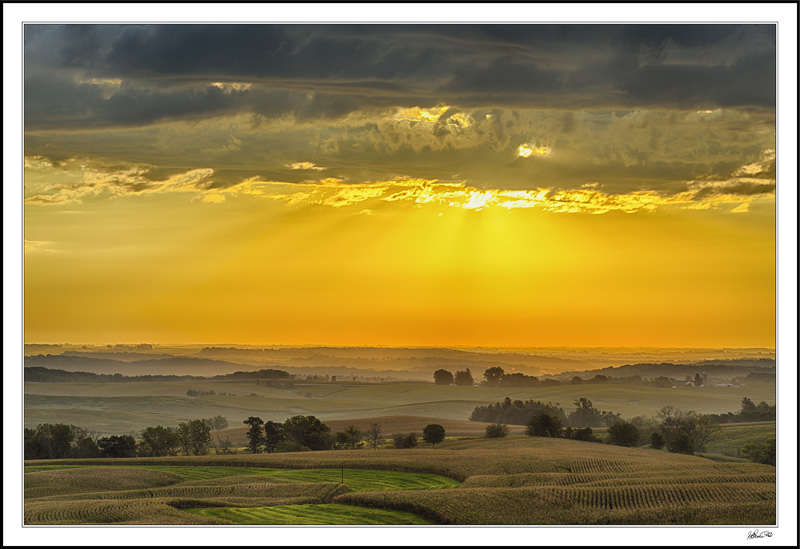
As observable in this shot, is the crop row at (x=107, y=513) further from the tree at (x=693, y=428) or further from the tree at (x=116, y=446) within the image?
the tree at (x=693, y=428)

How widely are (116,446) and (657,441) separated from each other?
29892mm

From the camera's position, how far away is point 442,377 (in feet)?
185

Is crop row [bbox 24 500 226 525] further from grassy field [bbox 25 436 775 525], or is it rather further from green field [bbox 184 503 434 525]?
green field [bbox 184 503 434 525]

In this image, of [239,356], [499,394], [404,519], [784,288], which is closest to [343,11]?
[784,288]

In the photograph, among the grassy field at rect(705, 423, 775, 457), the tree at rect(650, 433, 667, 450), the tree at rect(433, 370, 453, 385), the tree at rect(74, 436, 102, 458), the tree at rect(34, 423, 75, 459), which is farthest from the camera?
the tree at rect(433, 370, 453, 385)

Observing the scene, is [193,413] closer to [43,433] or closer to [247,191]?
Answer: [43,433]

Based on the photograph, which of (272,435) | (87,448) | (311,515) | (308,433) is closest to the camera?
(311,515)

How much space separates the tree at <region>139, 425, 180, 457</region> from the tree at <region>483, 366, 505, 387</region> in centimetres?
2314

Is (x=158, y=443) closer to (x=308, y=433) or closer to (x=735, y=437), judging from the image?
(x=308, y=433)

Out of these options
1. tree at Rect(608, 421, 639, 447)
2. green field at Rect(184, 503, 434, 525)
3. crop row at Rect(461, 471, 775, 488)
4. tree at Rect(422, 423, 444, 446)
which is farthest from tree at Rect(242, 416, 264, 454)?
tree at Rect(608, 421, 639, 447)

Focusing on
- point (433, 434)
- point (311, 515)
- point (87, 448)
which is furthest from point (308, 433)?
point (311, 515)

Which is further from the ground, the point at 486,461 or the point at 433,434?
the point at 486,461

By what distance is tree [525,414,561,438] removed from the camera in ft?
148

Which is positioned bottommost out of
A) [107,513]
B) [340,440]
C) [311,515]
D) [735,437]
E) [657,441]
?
[340,440]
